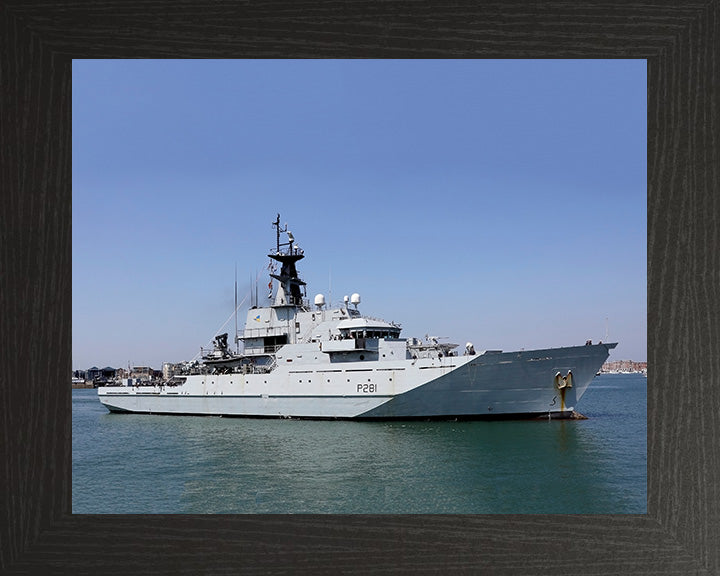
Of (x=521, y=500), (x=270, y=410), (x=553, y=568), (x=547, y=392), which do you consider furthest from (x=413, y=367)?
(x=553, y=568)

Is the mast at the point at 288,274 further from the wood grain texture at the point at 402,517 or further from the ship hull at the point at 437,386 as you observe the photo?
the wood grain texture at the point at 402,517

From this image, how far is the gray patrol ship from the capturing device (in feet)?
33.3

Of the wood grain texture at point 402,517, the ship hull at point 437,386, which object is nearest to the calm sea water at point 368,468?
the ship hull at point 437,386

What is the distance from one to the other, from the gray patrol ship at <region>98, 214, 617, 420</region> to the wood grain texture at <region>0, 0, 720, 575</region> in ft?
26.2

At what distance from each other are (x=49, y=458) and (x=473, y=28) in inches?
69.0

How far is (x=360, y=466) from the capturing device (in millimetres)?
7230

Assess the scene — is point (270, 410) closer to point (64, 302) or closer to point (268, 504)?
point (268, 504)

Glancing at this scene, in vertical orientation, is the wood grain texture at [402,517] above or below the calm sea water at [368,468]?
above

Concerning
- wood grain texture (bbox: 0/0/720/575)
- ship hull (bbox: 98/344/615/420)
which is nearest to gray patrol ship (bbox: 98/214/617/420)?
ship hull (bbox: 98/344/615/420)

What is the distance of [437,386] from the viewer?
1013 centimetres

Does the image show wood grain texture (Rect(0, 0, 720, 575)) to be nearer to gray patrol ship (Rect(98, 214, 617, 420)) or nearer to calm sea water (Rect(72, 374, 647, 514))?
calm sea water (Rect(72, 374, 647, 514))

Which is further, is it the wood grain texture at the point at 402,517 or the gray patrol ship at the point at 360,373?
the gray patrol ship at the point at 360,373

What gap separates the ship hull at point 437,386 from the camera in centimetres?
1005

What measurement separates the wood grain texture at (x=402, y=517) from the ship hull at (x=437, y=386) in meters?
8.00
